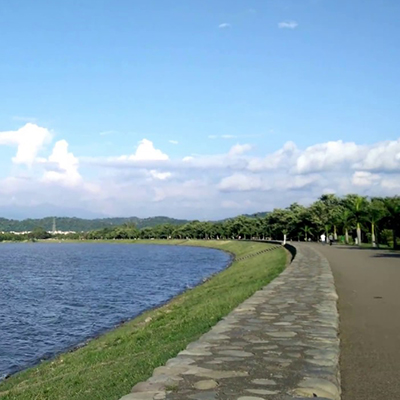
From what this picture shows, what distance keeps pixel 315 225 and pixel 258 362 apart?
307ft

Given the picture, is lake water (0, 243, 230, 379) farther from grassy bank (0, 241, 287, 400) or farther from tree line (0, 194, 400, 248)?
tree line (0, 194, 400, 248)

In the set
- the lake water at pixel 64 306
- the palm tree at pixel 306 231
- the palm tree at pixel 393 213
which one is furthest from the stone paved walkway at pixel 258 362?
the palm tree at pixel 306 231

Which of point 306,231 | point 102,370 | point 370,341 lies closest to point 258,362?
point 370,341

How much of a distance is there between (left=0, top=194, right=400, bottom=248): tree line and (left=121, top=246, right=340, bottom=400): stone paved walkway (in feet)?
130

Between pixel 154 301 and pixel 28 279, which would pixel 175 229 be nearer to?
pixel 28 279

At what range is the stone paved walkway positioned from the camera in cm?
511

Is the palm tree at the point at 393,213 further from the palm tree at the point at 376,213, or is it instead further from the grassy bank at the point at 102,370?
the grassy bank at the point at 102,370

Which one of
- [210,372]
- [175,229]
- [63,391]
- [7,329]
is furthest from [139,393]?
[175,229]

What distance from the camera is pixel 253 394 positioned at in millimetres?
4988

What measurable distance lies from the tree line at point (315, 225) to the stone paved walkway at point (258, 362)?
130ft

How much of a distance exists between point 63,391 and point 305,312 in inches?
177

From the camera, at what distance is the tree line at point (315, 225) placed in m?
55.7

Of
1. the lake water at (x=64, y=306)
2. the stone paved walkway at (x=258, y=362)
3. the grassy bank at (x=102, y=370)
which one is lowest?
the lake water at (x=64, y=306)

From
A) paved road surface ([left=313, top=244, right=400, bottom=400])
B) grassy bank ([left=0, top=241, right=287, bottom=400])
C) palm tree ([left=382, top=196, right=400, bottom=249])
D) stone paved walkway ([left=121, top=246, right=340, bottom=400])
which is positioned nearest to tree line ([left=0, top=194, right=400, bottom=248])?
palm tree ([left=382, top=196, right=400, bottom=249])
